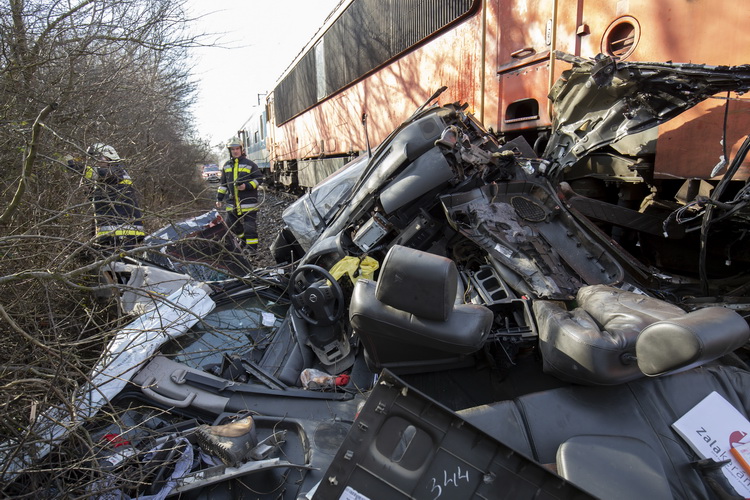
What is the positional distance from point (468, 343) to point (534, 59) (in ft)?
10.9

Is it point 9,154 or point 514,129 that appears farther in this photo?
point 514,129

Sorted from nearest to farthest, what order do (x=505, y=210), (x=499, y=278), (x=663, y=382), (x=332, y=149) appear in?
1. (x=663, y=382)
2. (x=499, y=278)
3. (x=505, y=210)
4. (x=332, y=149)

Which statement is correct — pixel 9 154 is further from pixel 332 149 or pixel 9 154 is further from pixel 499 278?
pixel 332 149

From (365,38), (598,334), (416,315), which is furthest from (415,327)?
(365,38)

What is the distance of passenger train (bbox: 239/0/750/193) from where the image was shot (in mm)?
2932

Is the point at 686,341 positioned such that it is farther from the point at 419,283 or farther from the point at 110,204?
the point at 110,204

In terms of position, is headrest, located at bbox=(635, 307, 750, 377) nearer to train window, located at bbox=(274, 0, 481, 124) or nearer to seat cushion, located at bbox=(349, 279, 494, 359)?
seat cushion, located at bbox=(349, 279, 494, 359)

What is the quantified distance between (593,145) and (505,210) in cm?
92

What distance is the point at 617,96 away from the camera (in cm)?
299

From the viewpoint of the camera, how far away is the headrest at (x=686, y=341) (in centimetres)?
139

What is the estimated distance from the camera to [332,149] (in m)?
9.80

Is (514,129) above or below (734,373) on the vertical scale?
above

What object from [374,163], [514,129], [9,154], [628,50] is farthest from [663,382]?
[9,154]

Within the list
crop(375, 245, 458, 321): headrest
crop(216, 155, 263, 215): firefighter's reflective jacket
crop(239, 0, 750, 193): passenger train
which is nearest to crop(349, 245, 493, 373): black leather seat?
crop(375, 245, 458, 321): headrest
